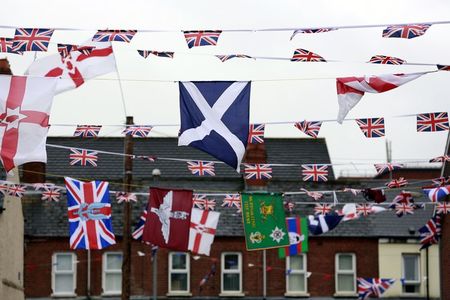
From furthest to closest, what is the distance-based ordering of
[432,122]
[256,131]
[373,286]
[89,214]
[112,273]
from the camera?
[112,273] → [373,286] → [89,214] → [256,131] → [432,122]

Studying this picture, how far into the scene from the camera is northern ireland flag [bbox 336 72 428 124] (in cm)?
2262

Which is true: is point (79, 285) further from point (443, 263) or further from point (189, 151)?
point (443, 263)

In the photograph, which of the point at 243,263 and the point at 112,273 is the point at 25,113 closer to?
the point at 112,273

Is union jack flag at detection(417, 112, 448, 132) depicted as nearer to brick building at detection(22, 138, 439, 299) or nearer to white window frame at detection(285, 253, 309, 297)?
brick building at detection(22, 138, 439, 299)

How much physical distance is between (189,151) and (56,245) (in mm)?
9980

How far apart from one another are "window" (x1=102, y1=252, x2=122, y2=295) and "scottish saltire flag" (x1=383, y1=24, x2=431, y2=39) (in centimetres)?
3161

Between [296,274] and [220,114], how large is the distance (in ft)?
98.4

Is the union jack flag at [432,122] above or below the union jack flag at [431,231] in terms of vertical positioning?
above

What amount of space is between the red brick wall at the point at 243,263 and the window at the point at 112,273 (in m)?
0.21

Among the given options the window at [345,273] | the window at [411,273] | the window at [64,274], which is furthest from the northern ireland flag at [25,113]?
the window at [411,273]

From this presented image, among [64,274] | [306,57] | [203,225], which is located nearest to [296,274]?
[64,274]

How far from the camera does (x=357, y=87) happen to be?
23.1 m

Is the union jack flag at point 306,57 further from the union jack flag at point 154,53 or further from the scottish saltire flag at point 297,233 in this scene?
the scottish saltire flag at point 297,233

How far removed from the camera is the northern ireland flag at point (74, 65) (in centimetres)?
2330
